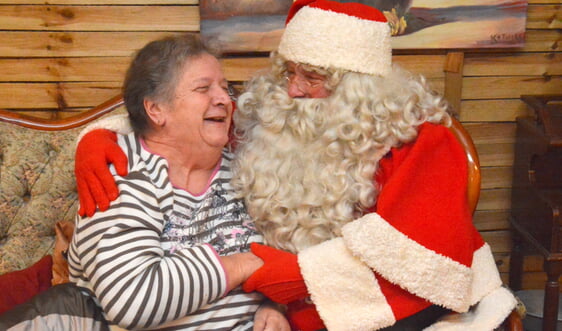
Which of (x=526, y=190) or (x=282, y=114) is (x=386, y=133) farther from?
(x=526, y=190)

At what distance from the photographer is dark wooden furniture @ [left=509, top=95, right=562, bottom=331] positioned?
6.97 feet

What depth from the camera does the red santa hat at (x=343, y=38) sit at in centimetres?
154

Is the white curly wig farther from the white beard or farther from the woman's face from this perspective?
the woman's face

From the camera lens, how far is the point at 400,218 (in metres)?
1.43

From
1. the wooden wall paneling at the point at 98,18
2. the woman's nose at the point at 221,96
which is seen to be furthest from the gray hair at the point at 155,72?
the wooden wall paneling at the point at 98,18

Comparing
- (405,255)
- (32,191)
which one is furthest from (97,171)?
(405,255)

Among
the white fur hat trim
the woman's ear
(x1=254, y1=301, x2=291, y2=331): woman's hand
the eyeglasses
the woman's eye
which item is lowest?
(x1=254, y1=301, x2=291, y2=331): woman's hand

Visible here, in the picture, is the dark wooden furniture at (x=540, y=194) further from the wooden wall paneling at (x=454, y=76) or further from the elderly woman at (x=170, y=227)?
the elderly woman at (x=170, y=227)

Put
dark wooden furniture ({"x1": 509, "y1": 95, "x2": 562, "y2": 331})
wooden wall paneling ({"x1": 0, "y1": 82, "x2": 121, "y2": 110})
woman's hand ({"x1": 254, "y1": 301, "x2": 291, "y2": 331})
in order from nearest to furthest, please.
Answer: woman's hand ({"x1": 254, "y1": 301, "x2": 291, "y2": 331}), dark wooden furniture ({"x1": 509, "y1": 95, "x2": 562, "y2": 331}), wooden wall paneling ({"x1": 0, "y1": 82, "x2": 121, "y2": 110})

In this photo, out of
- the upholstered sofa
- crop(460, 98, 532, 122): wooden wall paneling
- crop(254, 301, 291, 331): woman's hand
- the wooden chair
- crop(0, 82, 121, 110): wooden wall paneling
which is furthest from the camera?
crop(460, 98, 532, 122): wooden wall paneling

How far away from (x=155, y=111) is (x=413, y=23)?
121 centimetres

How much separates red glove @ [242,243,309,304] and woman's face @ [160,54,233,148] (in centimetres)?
36

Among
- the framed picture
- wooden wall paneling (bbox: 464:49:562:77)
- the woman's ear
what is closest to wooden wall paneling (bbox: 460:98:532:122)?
wooden wall paneling (bbox: 464:49:562:77)

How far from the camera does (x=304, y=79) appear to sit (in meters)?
1.62
